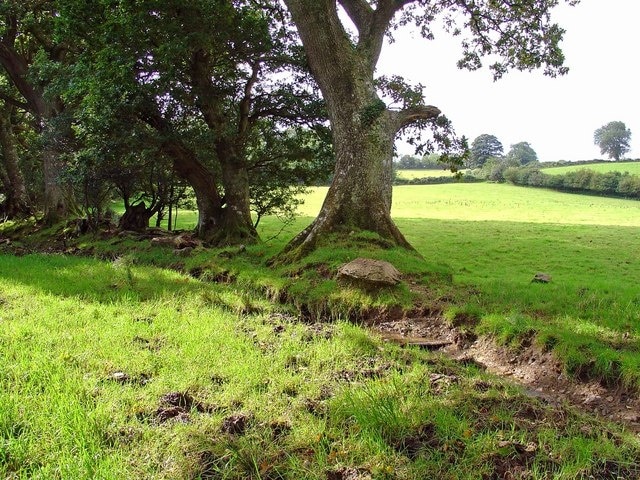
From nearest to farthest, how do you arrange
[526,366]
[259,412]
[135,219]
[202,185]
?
[259,412] → [526,366] → [202,185] → [135,219]

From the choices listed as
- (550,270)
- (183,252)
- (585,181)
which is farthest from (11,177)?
(585,181)

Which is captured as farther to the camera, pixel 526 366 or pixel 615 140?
pixel 615 140

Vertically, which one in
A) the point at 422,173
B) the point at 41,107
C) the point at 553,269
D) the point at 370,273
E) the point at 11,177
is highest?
the point at 422,173

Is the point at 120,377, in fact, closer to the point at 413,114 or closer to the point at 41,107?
the point at 413,114

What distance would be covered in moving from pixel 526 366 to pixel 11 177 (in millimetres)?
27027

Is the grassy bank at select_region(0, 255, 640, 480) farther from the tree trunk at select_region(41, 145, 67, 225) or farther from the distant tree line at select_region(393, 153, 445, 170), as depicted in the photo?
the distant tree line at select_region(393, 153, 445, 170)

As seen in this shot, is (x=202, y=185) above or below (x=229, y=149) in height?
below

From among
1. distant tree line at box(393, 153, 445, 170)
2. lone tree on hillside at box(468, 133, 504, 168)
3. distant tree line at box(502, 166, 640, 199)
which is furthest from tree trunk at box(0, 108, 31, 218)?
lone tree on hillside at box(468, 133, 504, 168)

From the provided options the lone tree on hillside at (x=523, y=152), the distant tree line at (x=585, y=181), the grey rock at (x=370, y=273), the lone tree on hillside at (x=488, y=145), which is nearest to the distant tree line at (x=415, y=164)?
the distant tree line at (x=585, y=181)

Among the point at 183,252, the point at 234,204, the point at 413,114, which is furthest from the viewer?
the point at 234,204

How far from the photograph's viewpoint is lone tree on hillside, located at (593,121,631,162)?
129 meters

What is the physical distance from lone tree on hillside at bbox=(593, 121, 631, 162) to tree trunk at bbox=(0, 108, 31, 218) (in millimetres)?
146076

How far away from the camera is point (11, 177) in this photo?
2406 cm

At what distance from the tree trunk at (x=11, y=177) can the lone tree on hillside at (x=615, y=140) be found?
146 meters
